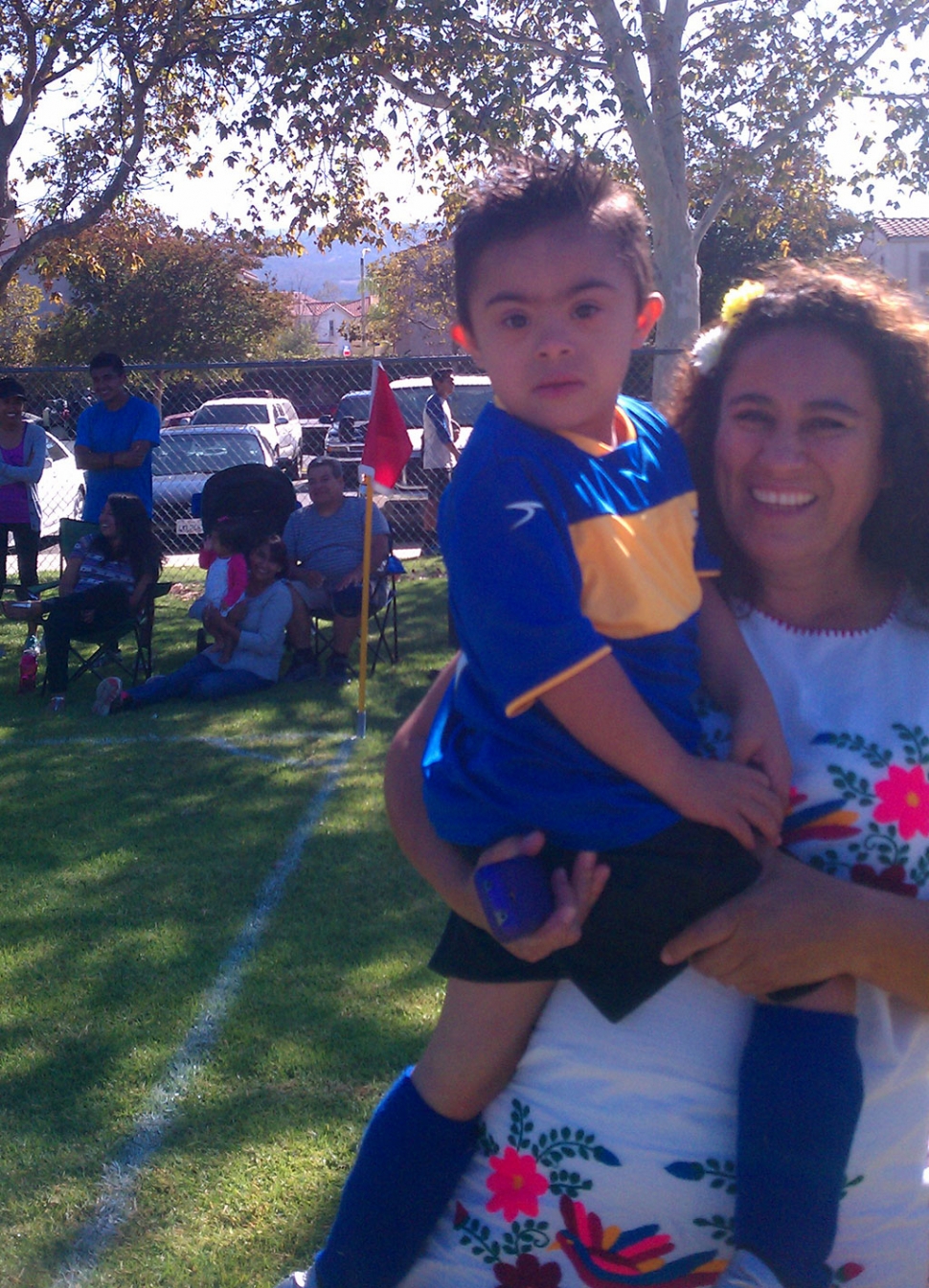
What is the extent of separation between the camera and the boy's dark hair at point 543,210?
1718 mm

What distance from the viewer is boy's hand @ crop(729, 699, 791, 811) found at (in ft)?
5.30

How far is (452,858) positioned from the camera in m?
1.68

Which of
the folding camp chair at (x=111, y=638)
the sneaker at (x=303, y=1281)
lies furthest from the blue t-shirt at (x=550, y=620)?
the folding camp chair at (x=111, y=638)

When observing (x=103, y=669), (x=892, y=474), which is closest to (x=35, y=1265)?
(x=892, y=474)

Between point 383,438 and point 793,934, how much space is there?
19.8 ft

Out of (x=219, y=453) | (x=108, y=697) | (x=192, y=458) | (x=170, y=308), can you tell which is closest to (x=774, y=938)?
(x=108, y=697)

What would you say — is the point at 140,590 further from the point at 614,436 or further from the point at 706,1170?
the point at 706,1170

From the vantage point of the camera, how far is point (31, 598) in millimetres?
9633

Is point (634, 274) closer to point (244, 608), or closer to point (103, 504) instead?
point (244, 608)

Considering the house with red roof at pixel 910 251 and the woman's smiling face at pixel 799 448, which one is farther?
the house with red roof at pixel 910 251

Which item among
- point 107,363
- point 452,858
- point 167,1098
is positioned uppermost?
point 107,363

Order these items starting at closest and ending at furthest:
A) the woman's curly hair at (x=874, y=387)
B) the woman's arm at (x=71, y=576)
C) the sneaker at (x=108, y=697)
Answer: the woman's curly hair at (x=874, y=387)
the sneaker at (x=108, y=697)
the woman's arm at (x=71, y=576)

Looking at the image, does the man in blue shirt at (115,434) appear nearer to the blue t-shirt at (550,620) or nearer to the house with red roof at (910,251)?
the blue t-shirt at (550,620)

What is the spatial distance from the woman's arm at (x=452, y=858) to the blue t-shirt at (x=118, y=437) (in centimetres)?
774
